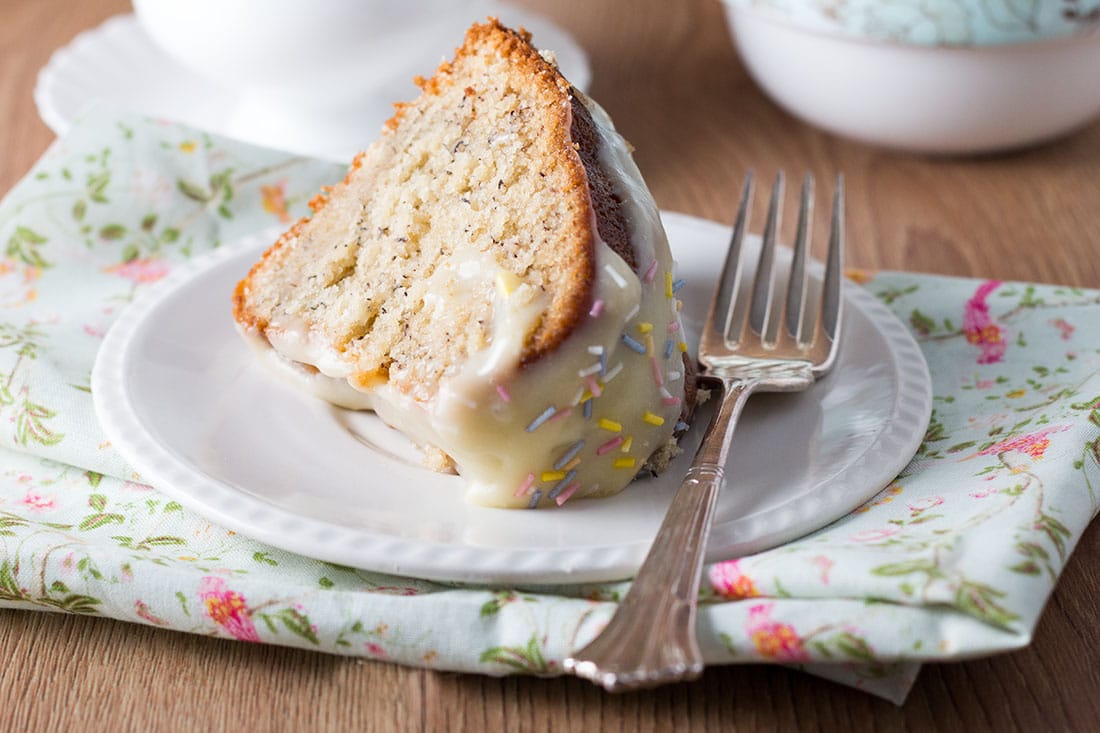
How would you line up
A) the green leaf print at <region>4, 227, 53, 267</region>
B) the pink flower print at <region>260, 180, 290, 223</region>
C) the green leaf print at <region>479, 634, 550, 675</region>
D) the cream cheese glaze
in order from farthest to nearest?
the pink flower print at <region>260, 180, 290, 223</region> → the green leaf print at <region>4, 227, 53, 267</region> → the cream cheese glaze → the green leaf print at <region>479, 634, 550, 675</region>

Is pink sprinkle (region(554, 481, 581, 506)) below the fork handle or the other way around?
below

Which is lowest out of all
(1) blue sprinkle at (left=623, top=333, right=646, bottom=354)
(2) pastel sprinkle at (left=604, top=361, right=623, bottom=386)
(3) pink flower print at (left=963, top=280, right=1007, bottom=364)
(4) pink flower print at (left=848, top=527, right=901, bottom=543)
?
(3) pink flower print at (left=963, top=280, right=1007, bottom=364)

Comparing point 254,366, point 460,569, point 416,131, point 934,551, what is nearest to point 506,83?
point 416,131

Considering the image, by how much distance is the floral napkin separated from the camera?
1.01m

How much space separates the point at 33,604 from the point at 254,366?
389 mm

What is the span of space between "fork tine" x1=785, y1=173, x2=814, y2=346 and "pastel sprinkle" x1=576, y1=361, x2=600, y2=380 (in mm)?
395

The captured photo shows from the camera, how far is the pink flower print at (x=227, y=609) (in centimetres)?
107

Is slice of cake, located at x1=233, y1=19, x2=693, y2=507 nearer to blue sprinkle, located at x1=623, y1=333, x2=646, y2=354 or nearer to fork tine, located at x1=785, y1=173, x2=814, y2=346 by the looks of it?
blue sprinkle, located at x1=623, y1=333, x2=646, y2=354

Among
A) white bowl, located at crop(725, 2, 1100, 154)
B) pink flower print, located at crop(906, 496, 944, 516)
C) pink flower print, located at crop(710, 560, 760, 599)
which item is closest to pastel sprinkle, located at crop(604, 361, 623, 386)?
pink flower print, located at crop(710, 560, 760, 599)

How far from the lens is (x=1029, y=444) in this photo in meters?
1.26

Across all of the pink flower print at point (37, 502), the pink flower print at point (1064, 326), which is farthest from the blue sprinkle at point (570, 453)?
the pink flower print at point (1064, 326)

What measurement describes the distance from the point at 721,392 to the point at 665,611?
1.42 feet

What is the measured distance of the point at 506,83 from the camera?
54.8 inches

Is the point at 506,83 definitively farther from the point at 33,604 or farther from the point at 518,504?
the point at 33,604
